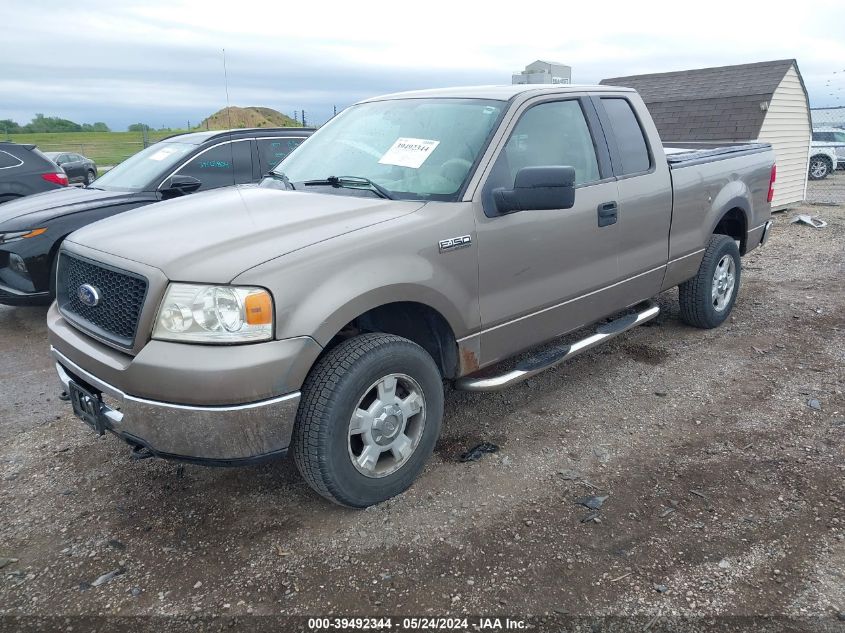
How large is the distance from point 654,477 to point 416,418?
51.1 inches

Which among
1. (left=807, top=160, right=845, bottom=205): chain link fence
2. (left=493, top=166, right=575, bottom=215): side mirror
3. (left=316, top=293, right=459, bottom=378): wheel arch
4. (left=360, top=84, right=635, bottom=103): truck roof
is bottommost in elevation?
(left=807, top=160, right=845, bottom=205): chain link fence

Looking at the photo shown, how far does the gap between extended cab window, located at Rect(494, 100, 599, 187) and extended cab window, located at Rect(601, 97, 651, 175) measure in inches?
12.7

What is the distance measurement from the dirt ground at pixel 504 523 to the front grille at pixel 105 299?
928mm

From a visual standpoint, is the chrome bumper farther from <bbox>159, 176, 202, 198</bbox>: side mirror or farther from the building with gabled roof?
the building with gabled roof

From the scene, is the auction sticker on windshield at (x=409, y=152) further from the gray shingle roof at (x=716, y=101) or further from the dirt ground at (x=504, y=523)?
the gray shingle roof at (x=716, y=101)

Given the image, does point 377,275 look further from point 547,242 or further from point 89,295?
point 89,295

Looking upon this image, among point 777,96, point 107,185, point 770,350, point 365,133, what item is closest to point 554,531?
point 365,133

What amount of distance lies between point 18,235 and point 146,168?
5.11 feet

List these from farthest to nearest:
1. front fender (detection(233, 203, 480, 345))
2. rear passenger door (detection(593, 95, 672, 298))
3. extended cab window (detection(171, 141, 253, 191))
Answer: extended cab window (detection(171, 141, 253, 191)) < rear passenger door (detection(593, 95, 672, 298)) < front fender (detection(233, 203, 480, 345))

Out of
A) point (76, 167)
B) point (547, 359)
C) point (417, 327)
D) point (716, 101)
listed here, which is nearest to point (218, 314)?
point (417, 327)

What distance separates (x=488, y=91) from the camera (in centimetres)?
394

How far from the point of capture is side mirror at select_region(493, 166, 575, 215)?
318cm

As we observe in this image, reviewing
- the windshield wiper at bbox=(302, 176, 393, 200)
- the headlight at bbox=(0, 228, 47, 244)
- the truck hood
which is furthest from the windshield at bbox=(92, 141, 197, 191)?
the windshield wiper at bbox=(302, 176, 393, 200)

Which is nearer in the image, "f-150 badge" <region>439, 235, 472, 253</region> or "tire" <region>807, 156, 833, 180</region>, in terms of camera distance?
"f-150 badge" <region>439, 235, 472, 253</region>
